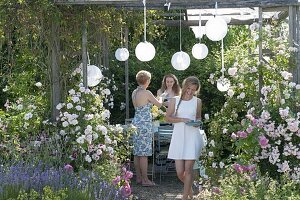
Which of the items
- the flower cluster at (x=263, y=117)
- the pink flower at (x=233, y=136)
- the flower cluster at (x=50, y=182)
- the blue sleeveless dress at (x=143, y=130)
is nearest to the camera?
the flower cluster at (x=50, y=182)

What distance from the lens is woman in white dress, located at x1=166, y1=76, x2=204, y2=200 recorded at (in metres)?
6.65

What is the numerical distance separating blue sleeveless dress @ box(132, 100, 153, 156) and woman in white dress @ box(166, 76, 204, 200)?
3.83ft

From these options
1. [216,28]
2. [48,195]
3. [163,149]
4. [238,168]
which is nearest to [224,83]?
[216,28]

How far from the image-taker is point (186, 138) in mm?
6730

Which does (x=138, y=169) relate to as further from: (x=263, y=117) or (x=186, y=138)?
(x=263, y=117)

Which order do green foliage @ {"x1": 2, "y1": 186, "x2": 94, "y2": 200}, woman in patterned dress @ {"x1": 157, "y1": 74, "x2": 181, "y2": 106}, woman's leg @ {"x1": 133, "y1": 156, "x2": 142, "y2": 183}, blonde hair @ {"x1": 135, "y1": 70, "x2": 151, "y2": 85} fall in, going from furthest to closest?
woman in patterned dress @ {"x1": 157, "y1": 74, "x2": 181, "y2": 106} < woman's leg @ {"x1": 133, "y1": 156, "x2": 142, "y2": 183} < blonde hair @ {"x1": 135, "y1": 70, "x2": 151, "y2": 85} < green foliage @ {"x1": 2, "y1": 186, "x2": 94, "y2": 200}

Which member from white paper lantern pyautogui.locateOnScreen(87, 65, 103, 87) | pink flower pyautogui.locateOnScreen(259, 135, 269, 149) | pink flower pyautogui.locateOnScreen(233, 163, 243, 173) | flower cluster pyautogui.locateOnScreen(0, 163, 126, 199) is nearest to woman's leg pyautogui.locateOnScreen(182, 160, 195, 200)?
pink flower pyautogui.locateOnScreen(233, 163, 243, 173)

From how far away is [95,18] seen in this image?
7.33 metres

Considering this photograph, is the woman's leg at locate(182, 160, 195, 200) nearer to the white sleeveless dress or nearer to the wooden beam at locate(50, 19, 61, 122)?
the white sleeveless dress

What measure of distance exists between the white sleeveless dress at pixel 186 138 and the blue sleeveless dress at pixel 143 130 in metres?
1.17

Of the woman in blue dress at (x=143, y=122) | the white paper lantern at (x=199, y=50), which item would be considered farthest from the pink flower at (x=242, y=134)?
the white paper lantern at (x=199, y=50)

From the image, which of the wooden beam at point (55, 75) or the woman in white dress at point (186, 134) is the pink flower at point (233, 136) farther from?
the wooden beam at point (55, 75)

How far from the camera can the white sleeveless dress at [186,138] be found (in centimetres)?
666

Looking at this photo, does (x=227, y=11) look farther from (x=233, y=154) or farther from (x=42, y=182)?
(x=42, y=182)
